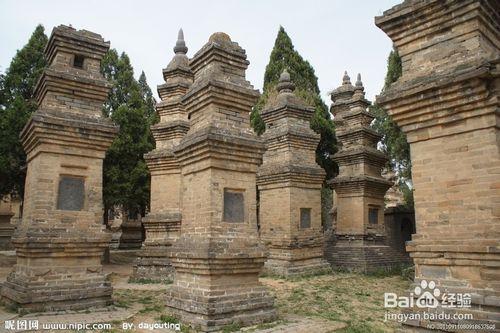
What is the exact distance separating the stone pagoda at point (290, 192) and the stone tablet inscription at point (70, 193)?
7.27 m

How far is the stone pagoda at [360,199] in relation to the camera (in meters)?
16.4

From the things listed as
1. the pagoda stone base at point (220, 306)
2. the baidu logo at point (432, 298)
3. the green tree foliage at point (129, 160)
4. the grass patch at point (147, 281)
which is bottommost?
the grass patch at point (147, 281)

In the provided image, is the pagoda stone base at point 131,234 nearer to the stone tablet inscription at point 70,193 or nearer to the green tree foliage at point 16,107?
the green tree foliage at point 16,107

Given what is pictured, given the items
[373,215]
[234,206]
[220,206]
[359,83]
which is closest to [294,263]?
[373,215]

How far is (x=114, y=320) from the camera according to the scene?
8.12 meters

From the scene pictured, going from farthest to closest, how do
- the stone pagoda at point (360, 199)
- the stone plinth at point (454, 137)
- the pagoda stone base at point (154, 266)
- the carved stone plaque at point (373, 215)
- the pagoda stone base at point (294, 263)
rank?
the carved stone plaque at point (373, 215), the stone pagoda at point (360, 199), the pagoda stone base at point (294, 263), the pagoda stone base at point (154, 266), the stone plinth at point (454, 137)

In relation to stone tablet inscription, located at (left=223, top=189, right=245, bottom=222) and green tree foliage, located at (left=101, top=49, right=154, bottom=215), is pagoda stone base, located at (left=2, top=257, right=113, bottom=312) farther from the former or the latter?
green tree foliage, located at (left=101, top=49, right=154, bottom=215)

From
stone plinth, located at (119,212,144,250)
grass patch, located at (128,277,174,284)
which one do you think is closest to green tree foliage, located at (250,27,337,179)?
stone plinth, located at (119,212,144,250)

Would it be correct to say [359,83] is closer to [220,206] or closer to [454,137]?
[220,206]

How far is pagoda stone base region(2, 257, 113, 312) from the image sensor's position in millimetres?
8641

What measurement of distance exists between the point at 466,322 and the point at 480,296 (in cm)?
39

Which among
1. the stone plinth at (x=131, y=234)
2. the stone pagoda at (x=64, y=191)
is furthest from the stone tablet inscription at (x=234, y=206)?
the stone plinth at (x=131, y=234)

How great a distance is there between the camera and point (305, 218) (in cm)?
1536

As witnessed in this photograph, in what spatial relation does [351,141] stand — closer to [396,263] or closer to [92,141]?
[396,263]
